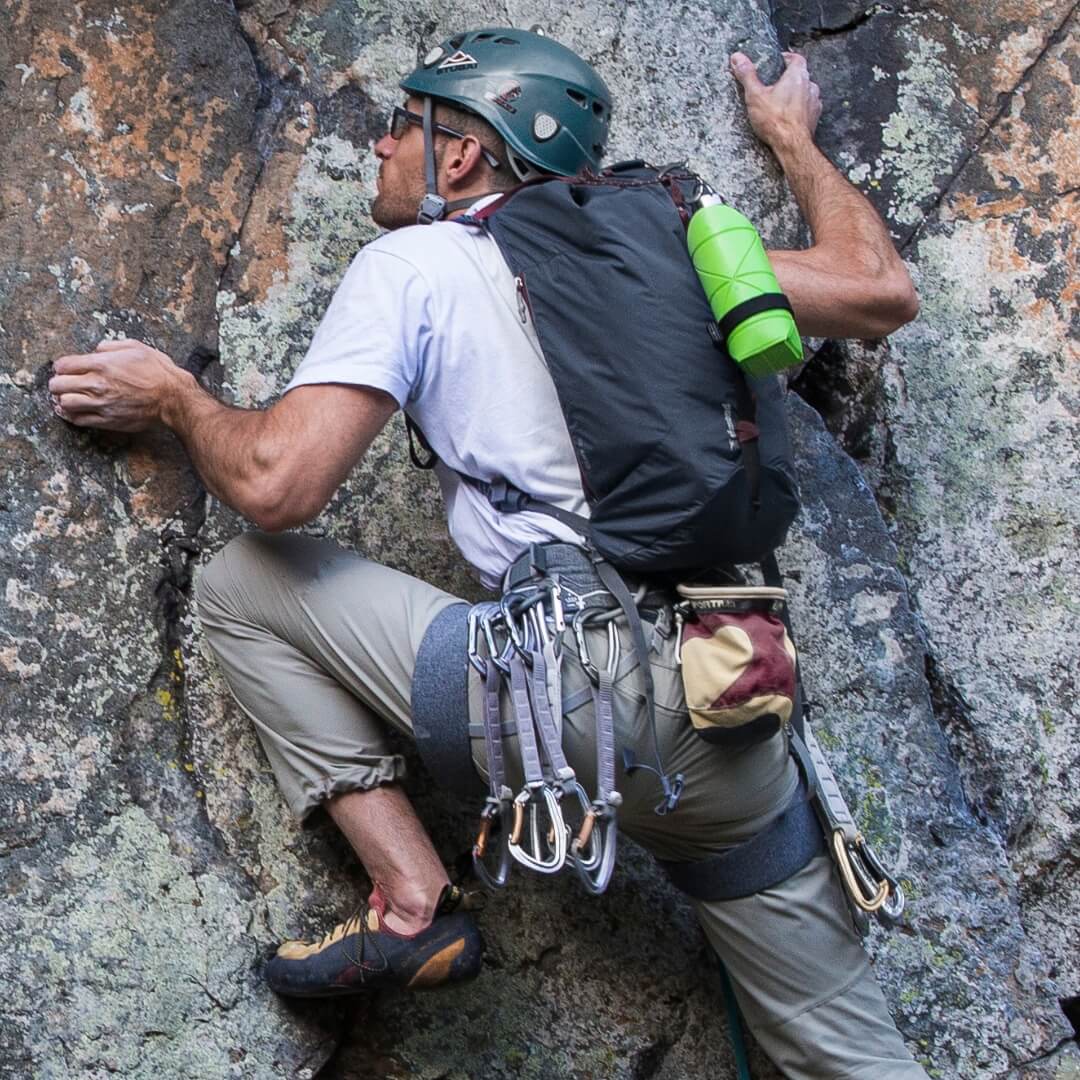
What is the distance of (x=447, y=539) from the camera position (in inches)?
141

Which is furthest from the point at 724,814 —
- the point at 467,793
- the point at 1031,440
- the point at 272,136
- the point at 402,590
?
the point at 272,136

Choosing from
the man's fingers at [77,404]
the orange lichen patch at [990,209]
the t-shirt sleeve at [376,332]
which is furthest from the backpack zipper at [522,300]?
the orange lichen patch at [990,209]

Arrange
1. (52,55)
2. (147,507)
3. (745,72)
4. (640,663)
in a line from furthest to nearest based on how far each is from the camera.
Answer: (745,72) → (52,55) → (147,507) → (640,663)

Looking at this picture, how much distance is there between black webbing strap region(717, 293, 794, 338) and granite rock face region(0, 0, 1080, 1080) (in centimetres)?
108

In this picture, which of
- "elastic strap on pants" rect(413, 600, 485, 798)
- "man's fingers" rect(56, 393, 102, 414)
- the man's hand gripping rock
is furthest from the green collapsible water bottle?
"man's fingers" rect(56, 393, 102, 414)

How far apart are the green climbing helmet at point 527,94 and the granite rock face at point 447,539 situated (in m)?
0.55

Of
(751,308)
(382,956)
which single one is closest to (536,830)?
(382,956)

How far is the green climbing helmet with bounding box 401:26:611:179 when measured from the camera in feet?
10.3

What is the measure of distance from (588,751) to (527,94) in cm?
136

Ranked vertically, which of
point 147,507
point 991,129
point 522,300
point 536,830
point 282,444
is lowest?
point 536,830

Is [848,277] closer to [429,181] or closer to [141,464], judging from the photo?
[429,181]

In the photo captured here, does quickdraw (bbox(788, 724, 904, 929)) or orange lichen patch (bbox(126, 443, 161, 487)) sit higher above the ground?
orange lichen patch (bbox(126, 443, 161, 487))

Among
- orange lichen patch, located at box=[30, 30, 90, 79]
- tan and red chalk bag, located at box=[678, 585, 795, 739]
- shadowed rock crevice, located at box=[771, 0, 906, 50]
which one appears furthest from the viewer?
shadowed rock crevice, located at box=[771, 0, 906, 50]

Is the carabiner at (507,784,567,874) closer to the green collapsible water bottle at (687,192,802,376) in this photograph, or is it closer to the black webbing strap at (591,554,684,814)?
the black webbing strap at (591,554,684,814)
